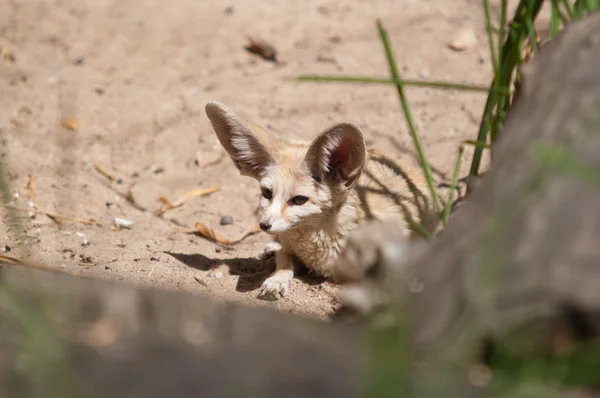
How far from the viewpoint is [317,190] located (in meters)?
4.24

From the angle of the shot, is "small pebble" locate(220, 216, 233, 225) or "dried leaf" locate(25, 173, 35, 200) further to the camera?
"small pebble" locate(220, 216, 233, 225)

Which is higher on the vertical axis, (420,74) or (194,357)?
(420,74)

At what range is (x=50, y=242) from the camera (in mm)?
4355

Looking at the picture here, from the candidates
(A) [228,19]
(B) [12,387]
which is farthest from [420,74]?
(B) [12,387]

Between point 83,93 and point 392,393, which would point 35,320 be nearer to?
point 392,393

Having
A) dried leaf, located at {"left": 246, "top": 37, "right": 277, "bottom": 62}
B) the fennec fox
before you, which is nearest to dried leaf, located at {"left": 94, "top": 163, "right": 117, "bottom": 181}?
the fennec fox

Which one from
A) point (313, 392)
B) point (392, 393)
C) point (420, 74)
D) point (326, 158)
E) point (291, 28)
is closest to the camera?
point (392, 393)

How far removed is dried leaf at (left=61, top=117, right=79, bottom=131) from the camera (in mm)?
5754

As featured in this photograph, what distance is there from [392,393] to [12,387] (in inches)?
Result: 38.0

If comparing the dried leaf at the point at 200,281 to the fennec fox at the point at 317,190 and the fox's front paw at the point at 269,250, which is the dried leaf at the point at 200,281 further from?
the fox's front paw at the point at 269,250

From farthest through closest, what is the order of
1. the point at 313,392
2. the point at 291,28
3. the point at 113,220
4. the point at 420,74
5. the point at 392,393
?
the point at 291,28 < the point at 420,74 < the point at 113,220 < the point at 313,392 < the point at 392,393

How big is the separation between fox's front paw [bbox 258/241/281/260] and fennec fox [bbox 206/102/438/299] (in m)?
0.01

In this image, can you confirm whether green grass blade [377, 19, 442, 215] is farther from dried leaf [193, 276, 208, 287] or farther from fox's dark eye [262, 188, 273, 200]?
dried leaf [193, 276, 208, 287]

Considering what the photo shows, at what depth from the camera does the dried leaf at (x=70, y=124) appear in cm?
575
